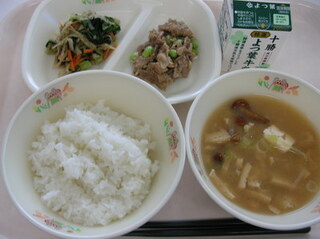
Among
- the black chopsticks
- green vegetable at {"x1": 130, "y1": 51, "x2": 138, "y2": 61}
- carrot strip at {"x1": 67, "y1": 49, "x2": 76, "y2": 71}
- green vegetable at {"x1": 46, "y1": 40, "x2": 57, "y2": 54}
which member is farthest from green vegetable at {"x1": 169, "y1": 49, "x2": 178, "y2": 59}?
the black chopsticks

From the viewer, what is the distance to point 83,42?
2.12 meters

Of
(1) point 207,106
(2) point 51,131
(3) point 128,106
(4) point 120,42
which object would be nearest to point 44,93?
(2) point 51,131

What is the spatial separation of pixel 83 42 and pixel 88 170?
1159mm

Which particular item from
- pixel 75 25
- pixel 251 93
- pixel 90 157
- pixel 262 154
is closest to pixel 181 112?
pixel 251 93

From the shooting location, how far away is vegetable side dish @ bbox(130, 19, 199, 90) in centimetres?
197

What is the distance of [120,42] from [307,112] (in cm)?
132

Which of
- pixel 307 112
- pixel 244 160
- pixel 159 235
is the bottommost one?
pixel 159 235

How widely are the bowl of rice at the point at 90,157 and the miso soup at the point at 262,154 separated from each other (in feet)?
0.83

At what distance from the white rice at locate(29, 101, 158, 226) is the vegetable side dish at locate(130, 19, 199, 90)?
26.9 inches

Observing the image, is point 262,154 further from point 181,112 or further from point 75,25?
point 75,25

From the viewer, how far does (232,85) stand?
5.07 feet

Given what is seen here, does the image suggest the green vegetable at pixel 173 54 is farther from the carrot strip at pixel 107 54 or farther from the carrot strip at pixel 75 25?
the carrot strip at pixel 75 25

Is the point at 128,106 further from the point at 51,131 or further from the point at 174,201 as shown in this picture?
the point at 174,201

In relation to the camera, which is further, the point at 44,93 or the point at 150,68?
the point at 150,68
